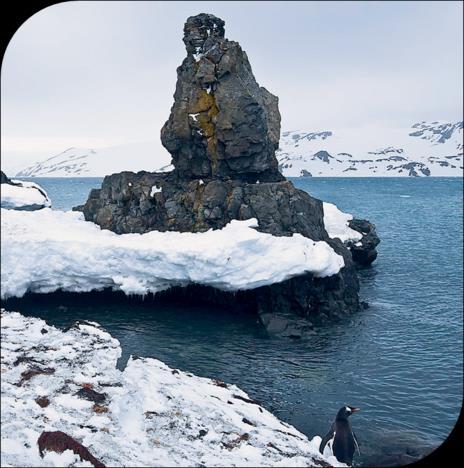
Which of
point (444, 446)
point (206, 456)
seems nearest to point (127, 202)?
point (206, 456)

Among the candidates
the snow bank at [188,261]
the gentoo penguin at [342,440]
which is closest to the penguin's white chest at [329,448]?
the gentoo penguin at [342,440]

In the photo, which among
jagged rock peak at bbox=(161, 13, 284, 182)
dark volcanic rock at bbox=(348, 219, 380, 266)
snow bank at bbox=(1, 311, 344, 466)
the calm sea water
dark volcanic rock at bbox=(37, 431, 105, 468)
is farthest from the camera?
dark volcanic rock at bbox=(348, 219, 380, 266)

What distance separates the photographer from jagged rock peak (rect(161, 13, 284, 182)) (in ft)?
87.9

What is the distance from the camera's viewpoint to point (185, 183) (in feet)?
94.3

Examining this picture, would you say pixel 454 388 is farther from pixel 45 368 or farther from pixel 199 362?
pixel 45 368

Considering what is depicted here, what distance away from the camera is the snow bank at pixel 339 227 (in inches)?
1470

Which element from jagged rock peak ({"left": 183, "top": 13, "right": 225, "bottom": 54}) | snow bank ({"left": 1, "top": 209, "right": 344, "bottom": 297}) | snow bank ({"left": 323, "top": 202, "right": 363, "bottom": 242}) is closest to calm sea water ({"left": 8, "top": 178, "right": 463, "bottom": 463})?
snow bank ({"left": 1, "top": 209, "right": 344, "bottom": 297})

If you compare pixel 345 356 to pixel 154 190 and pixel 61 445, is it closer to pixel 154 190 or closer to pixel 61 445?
pixel 61 445

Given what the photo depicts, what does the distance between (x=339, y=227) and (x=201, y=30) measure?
20474mm

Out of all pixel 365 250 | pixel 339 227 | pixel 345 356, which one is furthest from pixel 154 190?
pixel 365 250

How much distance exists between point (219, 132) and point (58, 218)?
1092 cm

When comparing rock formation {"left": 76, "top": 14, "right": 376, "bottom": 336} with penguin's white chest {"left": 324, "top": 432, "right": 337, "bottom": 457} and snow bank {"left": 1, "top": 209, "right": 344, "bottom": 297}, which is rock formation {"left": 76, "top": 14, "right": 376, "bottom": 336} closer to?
snow bank {"left": 1, "top": 209, "right": 344, "bottom": 297}

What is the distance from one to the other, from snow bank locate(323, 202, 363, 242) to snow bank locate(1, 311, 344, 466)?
2737 centimetres

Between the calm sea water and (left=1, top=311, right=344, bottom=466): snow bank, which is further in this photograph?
the calm sea water
